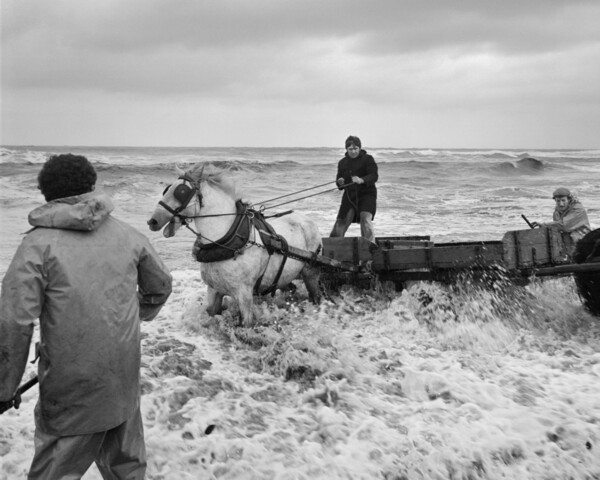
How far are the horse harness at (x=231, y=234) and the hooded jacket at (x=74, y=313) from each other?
2968 millimetres

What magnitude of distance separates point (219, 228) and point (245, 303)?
2.78 feet

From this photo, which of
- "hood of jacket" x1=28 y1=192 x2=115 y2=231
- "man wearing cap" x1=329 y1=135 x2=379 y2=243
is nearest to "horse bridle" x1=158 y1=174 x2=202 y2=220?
"man wearing cap" x1=329 y1=135 x2=379 y2=243

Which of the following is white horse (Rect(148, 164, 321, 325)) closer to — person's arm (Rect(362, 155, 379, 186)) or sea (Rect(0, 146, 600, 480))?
sea (Rect(0, 146, 600, 480))

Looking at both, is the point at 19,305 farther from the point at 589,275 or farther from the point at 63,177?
the point at 589,275

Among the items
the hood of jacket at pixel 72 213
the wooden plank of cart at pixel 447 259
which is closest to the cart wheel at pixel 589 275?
the wooden plank of cart at pixel 447 259

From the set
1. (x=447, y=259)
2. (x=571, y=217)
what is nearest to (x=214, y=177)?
(x=447, y=259)

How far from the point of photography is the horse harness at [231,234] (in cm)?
586

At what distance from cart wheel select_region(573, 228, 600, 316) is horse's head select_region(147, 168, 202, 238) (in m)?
4.46

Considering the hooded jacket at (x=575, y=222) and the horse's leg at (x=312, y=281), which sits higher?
the hooded jacket at (x=575, y=222)

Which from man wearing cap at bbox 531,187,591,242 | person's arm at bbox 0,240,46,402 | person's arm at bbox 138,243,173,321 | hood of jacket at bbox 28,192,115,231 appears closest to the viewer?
person's arm at bbox 0,240,46,402

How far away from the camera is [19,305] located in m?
2.53

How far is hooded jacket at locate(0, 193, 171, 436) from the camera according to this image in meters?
2.57

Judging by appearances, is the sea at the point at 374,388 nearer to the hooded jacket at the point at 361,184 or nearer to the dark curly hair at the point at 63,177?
the hooded jacket at the point at 361,184

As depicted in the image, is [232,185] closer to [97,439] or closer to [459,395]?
[459,395]
